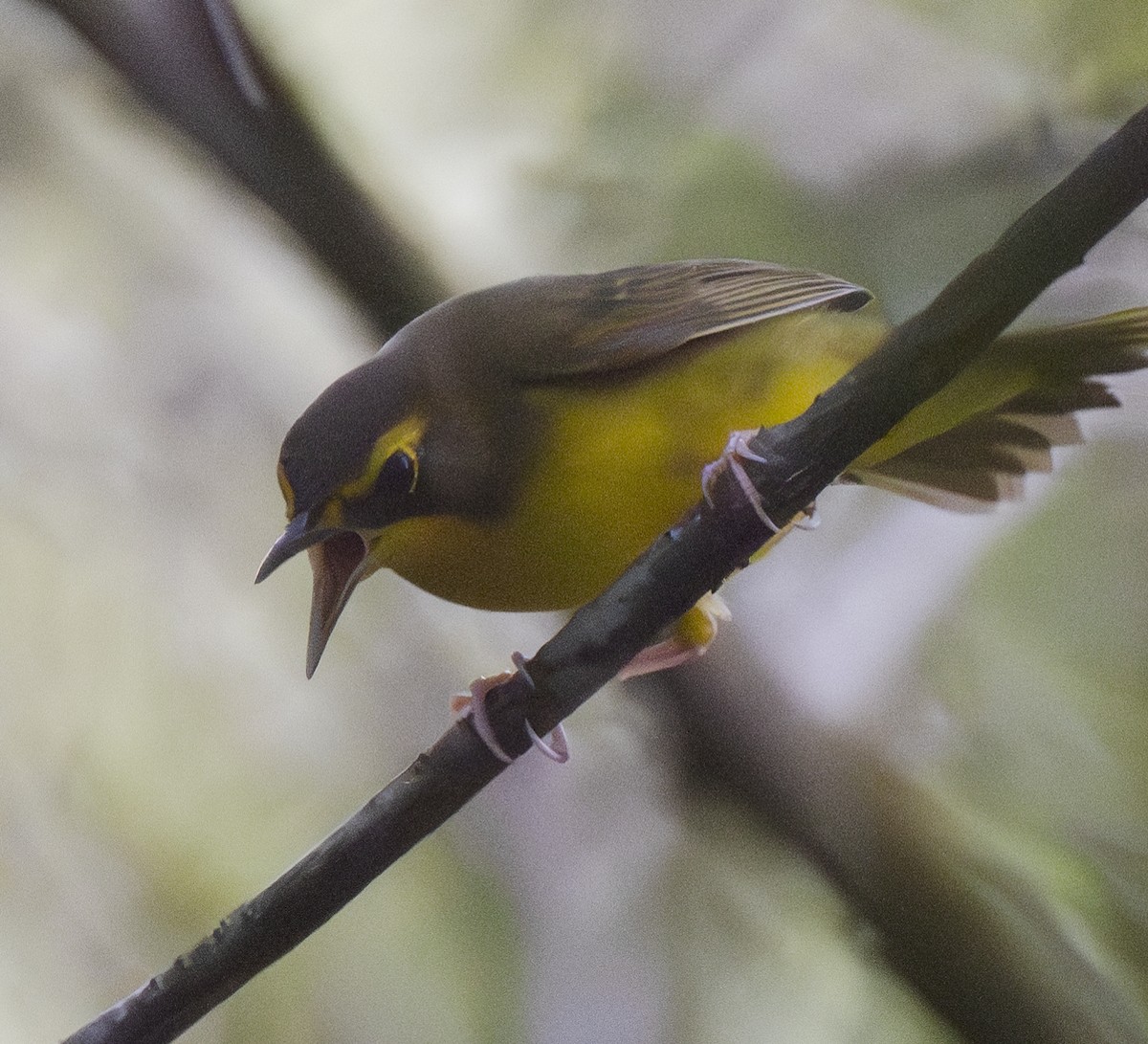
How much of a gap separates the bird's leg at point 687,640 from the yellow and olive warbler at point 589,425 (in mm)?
87

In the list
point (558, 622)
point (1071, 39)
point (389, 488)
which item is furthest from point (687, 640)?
point (1071, 39)

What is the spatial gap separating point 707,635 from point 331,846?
0.90ft

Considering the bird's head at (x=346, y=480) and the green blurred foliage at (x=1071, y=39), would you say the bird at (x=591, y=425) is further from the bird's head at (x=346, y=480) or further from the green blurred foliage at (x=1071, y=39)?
the green blurred foliage at (x=1071, y=39)

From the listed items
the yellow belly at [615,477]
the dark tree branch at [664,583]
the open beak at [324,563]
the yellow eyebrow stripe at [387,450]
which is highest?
the yellow eyebrow stripe at [387,450]

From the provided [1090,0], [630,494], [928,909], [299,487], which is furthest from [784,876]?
[1090,0]

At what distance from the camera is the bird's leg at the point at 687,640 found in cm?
74

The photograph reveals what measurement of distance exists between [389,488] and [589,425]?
13cm

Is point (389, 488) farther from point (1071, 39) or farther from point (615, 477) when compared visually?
point (1071, 39)

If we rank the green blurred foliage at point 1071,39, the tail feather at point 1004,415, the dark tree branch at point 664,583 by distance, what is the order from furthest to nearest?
the green blurred foliage at point 1071,39, the tail feather at point 1004,415, the dark tree branch at point 664,583

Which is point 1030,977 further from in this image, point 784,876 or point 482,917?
point 482,917

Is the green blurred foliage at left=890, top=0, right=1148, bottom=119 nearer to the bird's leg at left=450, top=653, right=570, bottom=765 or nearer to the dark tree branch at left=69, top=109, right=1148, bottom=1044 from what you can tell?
the dark tree branch at left=69, top=109, right=1148, bottom=1044

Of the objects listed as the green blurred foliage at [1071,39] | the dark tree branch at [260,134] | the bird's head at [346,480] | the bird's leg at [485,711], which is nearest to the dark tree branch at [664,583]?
the bird's leg at [485,711]

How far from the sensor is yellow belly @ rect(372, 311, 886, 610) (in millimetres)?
667

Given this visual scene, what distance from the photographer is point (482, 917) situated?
890 mm
